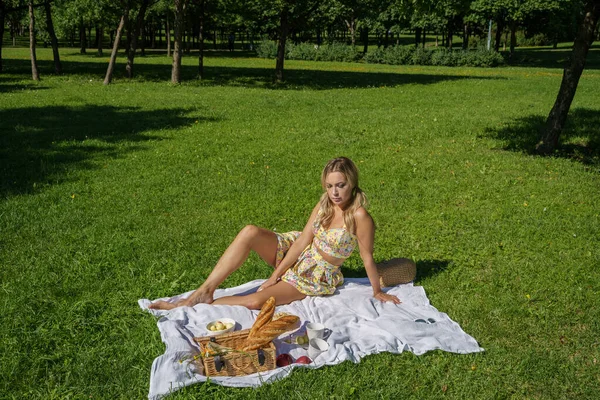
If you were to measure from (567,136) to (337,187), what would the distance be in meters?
9.83

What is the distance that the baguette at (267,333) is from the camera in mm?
3943

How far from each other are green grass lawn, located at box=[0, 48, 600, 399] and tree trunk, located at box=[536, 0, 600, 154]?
1.41 feet

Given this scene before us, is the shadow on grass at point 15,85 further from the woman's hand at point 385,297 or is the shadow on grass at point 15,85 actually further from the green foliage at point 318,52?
the green foliage at point 318,52

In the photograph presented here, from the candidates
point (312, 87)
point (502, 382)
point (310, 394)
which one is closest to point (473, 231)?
point (502, 382)

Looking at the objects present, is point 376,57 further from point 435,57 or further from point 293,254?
point 293,254

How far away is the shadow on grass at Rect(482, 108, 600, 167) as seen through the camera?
11.1 m

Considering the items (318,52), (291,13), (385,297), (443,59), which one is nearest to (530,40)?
(443,59)

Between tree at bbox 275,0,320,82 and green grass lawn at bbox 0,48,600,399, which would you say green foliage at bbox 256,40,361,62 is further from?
green grass lawn at bbox 0,48,600,399

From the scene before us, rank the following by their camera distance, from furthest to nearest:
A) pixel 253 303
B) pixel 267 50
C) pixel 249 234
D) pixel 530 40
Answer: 1. pixel 530 40
2. pixel 267 50
3. pixel 249 234
4. pixel 253 303

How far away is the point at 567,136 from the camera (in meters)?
12.6

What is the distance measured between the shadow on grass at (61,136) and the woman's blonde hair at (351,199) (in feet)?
17.4

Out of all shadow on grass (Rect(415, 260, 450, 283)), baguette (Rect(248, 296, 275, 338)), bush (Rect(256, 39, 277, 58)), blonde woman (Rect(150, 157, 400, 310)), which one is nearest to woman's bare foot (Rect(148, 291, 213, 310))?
blonde woman (Rect(150, 157, 400, 310))

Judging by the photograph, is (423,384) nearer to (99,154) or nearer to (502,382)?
(502,382)

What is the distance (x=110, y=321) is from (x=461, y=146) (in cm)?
884
